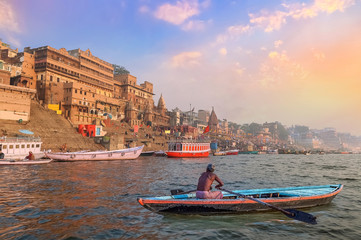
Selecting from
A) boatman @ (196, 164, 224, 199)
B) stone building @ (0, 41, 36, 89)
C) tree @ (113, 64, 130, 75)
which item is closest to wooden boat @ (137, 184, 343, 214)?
boatman @ (196, 164, 224, 199)

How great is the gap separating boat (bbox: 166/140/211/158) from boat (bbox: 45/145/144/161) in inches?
454

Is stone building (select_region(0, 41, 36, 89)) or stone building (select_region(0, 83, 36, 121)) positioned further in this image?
stone building (select_region(0, 41, 36, 89))

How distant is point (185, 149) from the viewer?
5609 cm

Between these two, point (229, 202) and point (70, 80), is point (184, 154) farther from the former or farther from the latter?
point (229, 202)

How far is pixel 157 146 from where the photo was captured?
6812 centimetres

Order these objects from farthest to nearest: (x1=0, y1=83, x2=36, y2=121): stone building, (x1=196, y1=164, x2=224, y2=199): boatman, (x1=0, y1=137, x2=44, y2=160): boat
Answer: (x1=0, y1=83, x2=36, y2=121): stone building < (x1=0, y1=137, x2=44, y2=160): boat < (x1=196, y1=164, x2=224, y2=199): boatman

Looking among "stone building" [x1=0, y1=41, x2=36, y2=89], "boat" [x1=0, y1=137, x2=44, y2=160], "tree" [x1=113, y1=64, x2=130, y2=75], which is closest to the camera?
"boat" [x1=0, y1=137, x2=44, y2=160]

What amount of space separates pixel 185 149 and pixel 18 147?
33.8 meters

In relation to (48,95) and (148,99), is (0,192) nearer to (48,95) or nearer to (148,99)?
(48,95)

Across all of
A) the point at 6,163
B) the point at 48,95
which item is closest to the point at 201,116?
the point at 48,95

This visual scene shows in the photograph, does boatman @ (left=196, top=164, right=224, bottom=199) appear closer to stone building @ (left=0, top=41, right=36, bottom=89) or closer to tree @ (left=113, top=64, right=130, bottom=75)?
stone building @ (left=0, top=41, right=36, bottom=89)

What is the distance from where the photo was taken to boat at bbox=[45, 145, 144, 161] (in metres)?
35.0

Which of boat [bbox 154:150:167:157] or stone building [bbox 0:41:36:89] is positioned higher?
stone building [bbox 0:41:36:89]

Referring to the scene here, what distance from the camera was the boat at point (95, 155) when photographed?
3495 cm
